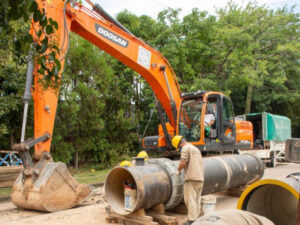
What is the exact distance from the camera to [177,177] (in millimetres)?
6273

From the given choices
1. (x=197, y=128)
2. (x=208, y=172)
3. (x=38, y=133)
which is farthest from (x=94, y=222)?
(x=197, y=128)

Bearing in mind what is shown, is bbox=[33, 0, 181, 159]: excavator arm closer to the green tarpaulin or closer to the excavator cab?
the excavator cab

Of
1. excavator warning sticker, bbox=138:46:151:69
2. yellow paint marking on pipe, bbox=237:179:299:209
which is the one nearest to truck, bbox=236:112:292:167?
excavator warning sticker, bbox=138:46:151:69

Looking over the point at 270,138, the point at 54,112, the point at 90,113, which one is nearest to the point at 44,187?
the point at 54,112

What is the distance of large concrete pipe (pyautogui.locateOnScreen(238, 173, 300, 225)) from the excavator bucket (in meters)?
4.21

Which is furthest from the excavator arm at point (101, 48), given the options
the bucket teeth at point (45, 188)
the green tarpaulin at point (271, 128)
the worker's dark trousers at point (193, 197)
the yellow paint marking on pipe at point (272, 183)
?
the green tarpaulin at point (271, 128)

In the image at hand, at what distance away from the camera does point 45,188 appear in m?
6.44

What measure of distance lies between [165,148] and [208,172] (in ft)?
13.7

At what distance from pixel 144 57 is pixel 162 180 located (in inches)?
199

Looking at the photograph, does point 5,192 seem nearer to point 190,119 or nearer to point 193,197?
point 190,119

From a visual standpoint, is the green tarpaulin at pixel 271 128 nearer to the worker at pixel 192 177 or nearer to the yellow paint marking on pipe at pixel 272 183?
the worker at pixel 192 177

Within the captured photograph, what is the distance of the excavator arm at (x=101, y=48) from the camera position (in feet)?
22.2

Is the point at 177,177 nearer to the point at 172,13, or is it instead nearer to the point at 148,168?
the point at 148,168

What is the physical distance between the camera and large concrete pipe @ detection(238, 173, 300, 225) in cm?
373
